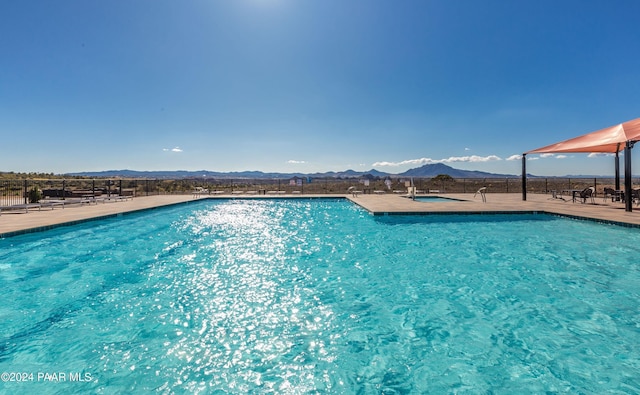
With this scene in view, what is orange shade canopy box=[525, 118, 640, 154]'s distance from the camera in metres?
10.1

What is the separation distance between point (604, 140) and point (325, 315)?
13.8m

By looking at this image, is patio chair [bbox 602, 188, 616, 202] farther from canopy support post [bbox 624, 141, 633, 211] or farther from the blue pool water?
the blue pool water

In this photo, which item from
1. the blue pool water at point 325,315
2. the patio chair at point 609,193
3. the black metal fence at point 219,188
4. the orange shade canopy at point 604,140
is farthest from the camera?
the black metal fence at point 219,188

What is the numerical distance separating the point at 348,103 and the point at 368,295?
1856 cm

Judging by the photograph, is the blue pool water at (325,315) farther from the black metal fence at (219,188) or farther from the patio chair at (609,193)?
the black metal fence at (219,188)

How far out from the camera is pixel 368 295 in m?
4.27

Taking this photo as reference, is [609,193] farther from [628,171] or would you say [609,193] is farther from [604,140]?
[628,171]

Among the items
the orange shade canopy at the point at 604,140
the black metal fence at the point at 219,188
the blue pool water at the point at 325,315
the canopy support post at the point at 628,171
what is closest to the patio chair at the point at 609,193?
the black metal fence at the point at 219,188

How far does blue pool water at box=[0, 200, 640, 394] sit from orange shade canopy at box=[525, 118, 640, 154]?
5.20 m

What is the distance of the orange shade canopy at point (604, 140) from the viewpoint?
1012 cm

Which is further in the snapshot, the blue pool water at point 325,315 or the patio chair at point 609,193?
the patio chair at point 609,193

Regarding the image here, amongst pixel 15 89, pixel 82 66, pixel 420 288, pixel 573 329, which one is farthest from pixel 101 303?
pixel 15 89

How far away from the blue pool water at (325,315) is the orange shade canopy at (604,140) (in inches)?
205

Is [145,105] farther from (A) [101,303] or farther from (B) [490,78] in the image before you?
(B) [490,78]
